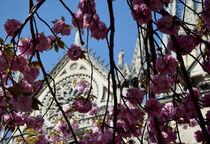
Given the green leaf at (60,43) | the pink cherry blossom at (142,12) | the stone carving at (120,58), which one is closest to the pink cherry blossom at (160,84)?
the pink cherry blossom at (142,12)

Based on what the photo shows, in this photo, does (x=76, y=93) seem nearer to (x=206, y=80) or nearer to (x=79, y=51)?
(x=206, y=80)

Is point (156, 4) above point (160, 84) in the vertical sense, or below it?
above

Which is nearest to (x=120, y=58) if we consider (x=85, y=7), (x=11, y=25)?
(x=85, y=7)

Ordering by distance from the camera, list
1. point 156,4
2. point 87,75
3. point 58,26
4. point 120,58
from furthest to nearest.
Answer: point 87,75 < point 120,58 < point 58,26 < point 156,4

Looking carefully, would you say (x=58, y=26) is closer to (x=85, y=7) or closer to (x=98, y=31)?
(x=85, y=7)

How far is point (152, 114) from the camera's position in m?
2.87

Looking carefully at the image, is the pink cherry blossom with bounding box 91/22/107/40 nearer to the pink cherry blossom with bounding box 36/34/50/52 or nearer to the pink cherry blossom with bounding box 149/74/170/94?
the pink cherry blossom with bounding box 36/34/50/52

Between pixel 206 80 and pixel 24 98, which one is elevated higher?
pixel 206 80

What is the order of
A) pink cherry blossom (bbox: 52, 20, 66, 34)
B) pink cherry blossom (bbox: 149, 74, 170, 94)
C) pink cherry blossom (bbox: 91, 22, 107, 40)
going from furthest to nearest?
pink cherry blossom (bbox: 52, 20, 66, 34) < pink cherry blossom (bbox: 91, 22, 107, 40) < pink cherry blossom (bbox: 149, 74, 170, 94)

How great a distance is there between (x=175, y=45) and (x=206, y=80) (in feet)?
16.1

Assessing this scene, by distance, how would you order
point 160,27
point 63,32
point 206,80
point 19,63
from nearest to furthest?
point 160,27 < point 19,63 < point 63,32 < point 206,80

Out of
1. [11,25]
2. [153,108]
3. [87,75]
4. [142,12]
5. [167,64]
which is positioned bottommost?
[153,108]

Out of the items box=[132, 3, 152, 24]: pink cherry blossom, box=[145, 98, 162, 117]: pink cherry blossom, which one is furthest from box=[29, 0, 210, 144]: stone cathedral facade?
box=[132, 3, 152, 24]: pink cherry blossom

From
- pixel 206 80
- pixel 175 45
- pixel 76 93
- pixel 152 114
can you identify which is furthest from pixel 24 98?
pixel 76 93
